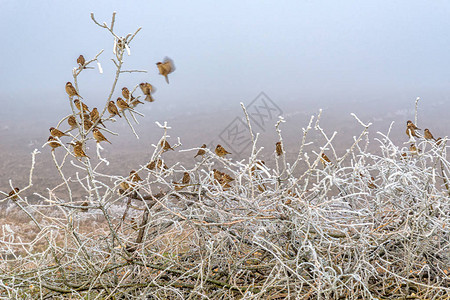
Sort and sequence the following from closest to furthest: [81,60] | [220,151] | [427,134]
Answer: [81,60]
[220,151]
[427,134]

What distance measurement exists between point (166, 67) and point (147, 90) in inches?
3.9

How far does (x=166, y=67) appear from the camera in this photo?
3.77 ft

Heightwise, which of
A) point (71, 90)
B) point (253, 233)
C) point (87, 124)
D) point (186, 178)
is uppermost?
point (71, 90)

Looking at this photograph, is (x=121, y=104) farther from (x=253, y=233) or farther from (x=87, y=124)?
(x=253, y=233)

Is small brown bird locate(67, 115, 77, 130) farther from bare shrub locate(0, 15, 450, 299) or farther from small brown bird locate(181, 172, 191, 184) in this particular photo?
small brown bird locate(181, 172, 191, 184)

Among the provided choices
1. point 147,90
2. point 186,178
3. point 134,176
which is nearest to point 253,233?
point 186,178

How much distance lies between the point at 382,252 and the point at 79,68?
1.17 m

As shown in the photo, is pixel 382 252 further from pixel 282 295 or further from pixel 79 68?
pixel 79 68

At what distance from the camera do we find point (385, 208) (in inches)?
53.2

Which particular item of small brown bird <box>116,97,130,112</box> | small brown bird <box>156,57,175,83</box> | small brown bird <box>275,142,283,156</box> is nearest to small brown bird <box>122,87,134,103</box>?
small brown bird <box>116,97,130,112</box>

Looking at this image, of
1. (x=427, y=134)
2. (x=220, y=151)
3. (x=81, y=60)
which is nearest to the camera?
(x=81, y=60)

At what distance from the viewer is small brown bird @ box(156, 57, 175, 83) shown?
44.7 inches

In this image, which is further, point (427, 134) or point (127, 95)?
point (427, 134)

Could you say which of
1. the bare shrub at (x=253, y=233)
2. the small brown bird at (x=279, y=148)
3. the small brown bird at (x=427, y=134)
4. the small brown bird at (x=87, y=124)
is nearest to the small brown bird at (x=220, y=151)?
the bare shrub at (x=253, y=233)
